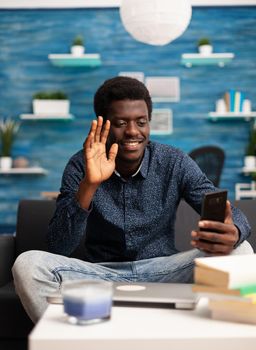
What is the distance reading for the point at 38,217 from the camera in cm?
221

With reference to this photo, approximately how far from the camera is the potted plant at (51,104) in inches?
205

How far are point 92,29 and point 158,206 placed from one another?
3916 mm

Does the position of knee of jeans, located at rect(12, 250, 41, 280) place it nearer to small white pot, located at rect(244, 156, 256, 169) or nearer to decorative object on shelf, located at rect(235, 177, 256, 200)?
decorative object on shelf, located at rect(235, 177, 256, 200)

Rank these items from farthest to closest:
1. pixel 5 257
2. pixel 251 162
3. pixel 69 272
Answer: pixel 251 162 → pixel 5 257 → pixel 69 272

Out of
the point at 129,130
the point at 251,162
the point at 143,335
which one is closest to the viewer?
the point at 143,335

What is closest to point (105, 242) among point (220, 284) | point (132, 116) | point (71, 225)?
point (71, 225)

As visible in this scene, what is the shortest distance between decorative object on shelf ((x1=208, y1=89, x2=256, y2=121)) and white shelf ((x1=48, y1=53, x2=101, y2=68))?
120 cm

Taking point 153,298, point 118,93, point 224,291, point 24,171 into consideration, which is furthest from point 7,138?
point 224,291

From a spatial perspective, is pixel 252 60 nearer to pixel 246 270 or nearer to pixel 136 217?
pixel 136 217

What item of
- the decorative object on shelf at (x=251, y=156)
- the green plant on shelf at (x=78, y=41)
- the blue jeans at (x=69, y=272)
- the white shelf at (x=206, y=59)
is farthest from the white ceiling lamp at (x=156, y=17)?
the blue jeans at (x=69, y=272)

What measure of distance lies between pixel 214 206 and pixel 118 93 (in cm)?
69

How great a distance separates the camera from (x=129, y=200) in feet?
5.93

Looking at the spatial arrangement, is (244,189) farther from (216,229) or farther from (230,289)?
(230,289)

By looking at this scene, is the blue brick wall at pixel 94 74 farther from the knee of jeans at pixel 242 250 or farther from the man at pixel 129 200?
the knee of jeans at pixel 242 250
